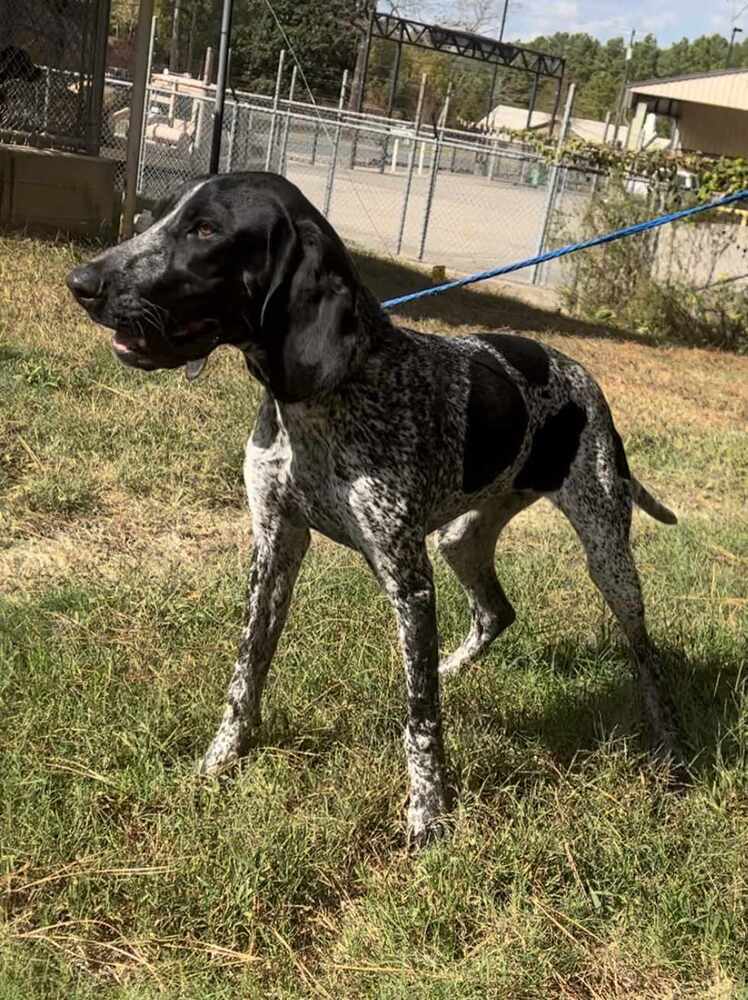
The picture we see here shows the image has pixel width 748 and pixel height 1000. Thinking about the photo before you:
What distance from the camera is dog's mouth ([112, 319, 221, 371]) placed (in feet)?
8.24

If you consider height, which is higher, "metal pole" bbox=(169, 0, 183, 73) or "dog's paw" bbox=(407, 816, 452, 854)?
"metal pole" bbox=(169, 0, 183, 73)

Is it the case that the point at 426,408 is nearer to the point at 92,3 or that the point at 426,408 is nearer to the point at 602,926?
the point at 602,926

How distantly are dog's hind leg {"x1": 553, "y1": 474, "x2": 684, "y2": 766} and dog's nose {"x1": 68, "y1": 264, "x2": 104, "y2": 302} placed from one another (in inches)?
67.3

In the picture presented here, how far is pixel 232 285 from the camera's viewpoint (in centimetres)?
256

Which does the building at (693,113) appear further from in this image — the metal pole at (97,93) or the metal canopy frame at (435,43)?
the metal pole at (97,93)

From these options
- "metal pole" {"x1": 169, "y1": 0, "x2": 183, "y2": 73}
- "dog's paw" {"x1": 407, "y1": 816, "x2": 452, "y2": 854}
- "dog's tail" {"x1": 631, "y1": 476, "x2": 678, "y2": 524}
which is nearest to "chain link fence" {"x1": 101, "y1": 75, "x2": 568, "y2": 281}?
"metal pole" {"x1": 169, "y1": 0, "x2": 183, "y2": 73}

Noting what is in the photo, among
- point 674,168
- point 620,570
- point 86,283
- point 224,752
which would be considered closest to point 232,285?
point 86,283

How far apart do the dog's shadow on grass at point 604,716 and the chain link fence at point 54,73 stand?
29.0 feet

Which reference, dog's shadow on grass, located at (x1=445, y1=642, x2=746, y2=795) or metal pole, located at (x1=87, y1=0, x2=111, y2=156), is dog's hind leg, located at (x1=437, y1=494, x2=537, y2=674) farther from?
metal pole, located at (x1=87, y1=0, x2=111, y2=156)

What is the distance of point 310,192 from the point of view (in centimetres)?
2098

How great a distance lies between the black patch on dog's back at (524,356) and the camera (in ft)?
11.2

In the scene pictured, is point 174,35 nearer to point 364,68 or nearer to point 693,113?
point 364,68

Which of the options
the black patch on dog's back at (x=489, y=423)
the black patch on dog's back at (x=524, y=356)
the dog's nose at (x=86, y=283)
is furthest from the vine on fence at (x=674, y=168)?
the dog's nose at (x=86, y=283)

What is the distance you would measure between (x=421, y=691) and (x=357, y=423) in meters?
0.79
